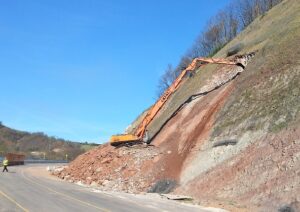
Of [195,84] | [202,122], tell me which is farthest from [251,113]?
[195,84]

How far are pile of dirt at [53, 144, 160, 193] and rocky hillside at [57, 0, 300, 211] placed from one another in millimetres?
94

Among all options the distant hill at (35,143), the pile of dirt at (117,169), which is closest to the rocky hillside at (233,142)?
the pile of dirt at (117,169)

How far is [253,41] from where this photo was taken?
44188mm

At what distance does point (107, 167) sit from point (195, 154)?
27.5ft

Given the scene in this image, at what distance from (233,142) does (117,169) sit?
10463 mm

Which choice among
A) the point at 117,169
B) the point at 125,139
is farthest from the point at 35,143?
the point at 117,169

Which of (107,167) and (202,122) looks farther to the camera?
(107,167)

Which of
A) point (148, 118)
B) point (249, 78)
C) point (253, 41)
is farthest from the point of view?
point (253, 41)

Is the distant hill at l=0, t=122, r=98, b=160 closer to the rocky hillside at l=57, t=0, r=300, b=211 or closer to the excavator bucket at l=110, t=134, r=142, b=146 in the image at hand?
the excavator bucket at l=110, t=134, r=142, b=146

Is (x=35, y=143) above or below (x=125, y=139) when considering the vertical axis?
above

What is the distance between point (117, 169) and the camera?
36.1 m

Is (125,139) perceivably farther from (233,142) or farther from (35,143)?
(35,143)

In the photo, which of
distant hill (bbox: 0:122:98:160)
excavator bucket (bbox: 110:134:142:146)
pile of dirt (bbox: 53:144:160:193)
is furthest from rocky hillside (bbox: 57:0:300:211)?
distant hill (bbox: 0:122:98:160)

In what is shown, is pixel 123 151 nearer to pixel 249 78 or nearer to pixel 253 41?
pixel 249 78
